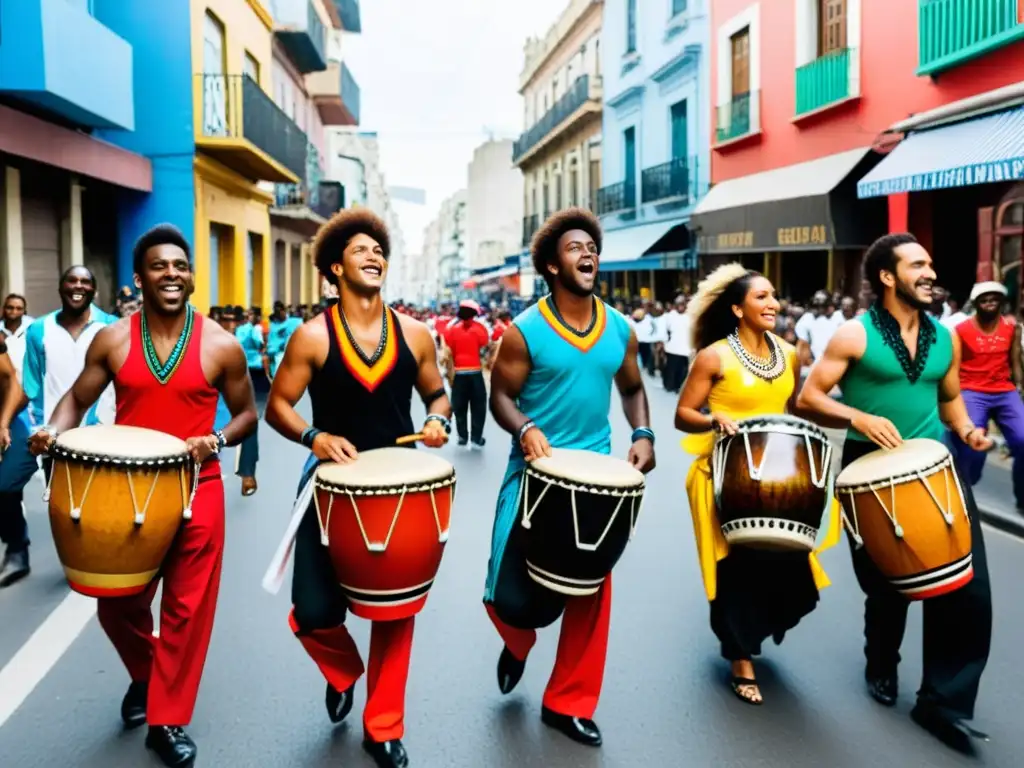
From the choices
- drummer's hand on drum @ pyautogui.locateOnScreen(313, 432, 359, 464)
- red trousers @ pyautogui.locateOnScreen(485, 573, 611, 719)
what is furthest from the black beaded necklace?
drummer's hand on drum @ pyautogui.locateOnScreen(313, 432, 359, 464)

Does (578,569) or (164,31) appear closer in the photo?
(578,569)

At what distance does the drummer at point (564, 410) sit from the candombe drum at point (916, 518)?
2.76ft

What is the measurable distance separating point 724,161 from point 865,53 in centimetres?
707

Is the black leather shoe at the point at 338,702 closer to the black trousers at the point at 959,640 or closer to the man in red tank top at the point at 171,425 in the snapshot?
the man in red tank top at the point at 171,425

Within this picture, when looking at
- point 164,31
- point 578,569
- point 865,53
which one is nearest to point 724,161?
point 865,53

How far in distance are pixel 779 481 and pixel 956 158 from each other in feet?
31.4

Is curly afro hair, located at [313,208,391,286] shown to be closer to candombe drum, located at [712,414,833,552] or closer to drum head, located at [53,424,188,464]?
drum head, located at [53,424,188,464]

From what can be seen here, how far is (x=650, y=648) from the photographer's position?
17.4 ft

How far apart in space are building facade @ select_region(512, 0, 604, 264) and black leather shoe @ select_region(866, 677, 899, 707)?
3246 centimetres

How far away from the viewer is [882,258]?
4629 millimetres

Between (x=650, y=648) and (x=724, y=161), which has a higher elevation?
(x=724, y=161)

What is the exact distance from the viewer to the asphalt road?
4059 millimetres

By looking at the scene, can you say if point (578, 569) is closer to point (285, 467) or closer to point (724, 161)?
point (285, 467)

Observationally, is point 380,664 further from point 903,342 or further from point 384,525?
point 903,342
